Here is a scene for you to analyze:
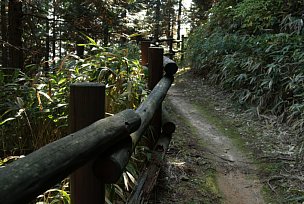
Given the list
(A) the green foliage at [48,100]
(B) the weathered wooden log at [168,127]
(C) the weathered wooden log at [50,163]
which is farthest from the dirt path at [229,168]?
(C) the weathered wooden log at [50,163]

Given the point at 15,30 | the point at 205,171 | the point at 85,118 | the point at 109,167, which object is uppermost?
the point at 15,30

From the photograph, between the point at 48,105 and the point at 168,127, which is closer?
the point at 48,105

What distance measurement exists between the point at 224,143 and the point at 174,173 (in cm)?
163

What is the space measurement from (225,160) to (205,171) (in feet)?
1.74

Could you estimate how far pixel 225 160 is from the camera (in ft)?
15.4

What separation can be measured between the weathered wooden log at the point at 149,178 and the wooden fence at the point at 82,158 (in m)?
0.54

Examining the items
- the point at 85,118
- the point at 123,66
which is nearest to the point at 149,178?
the point at 85,118

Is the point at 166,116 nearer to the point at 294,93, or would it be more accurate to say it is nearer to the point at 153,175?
the point at 153,175

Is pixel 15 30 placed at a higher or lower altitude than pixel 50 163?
higher

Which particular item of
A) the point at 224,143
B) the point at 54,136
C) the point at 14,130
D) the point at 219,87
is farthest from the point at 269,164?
the point at 219,87

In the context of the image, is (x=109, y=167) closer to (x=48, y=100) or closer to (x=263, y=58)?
(x=48, y=100)

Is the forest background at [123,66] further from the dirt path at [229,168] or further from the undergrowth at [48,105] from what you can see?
the dirt path at [229,168]

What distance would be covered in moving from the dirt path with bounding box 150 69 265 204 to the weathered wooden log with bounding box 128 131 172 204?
1.16 ft

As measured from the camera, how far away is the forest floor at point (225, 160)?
145 inches
